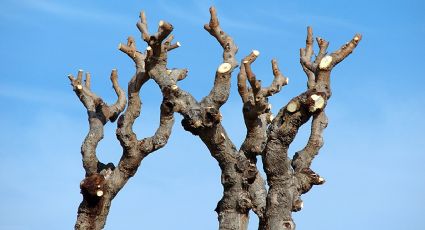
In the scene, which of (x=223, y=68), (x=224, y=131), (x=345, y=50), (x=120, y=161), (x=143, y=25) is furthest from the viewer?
(x=143, y=25)

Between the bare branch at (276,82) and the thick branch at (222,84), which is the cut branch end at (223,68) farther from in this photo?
the bare branch at (276,82)

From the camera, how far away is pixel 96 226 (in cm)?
1563

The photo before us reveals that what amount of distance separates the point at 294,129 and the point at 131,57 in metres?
5.91

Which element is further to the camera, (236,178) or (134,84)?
(134,84)

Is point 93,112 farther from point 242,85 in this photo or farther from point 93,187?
point 242,85

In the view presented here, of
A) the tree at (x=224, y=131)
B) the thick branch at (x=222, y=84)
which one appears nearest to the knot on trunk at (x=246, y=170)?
the tree at (x=224, y=131)

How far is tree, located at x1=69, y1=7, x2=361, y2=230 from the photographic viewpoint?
12031 mm

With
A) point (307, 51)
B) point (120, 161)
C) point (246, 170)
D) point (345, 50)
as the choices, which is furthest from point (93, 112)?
point (345, 50)

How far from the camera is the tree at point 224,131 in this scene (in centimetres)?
1203

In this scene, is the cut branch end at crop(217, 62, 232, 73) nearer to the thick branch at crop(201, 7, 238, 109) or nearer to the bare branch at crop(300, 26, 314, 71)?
the thick branch at crop(201, 7, 238, 109)

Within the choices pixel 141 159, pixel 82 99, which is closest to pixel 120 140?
pixel 141 159

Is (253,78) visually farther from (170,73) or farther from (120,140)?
(120,140)

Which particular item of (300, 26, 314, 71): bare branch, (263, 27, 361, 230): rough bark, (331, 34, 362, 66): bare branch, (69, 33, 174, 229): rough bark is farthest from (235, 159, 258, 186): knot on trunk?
(300, 26, 314, 71): bare branch

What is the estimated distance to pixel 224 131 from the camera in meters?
14.2
